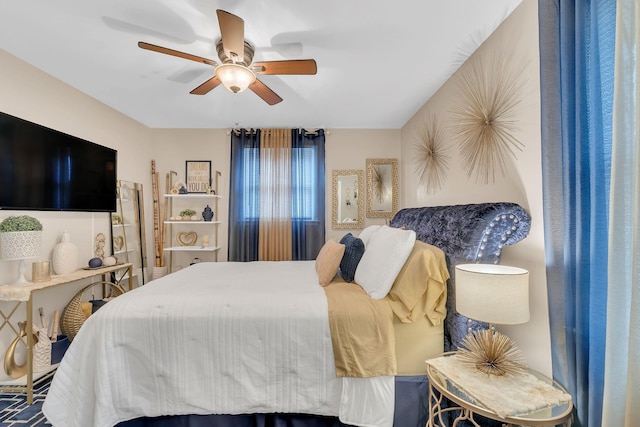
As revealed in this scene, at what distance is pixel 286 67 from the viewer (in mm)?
1785

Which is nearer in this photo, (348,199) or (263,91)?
(263,91)

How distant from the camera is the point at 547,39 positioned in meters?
1.15

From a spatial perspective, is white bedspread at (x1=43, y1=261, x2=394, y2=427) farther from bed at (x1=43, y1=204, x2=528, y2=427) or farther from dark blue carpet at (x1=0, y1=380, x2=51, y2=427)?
dark blue carpet at (x1=0, y1=380, x2=51, y2=427)

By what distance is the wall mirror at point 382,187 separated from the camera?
371cm

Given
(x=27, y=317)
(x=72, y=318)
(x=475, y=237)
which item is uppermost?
(x=475, y=237)

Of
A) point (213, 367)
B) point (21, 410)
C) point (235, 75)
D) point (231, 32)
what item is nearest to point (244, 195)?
point (235, 75)

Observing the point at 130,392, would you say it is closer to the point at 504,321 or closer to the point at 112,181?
the point at 504,321

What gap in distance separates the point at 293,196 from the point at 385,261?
7.42 feet

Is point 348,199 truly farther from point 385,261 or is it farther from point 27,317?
point 27,317

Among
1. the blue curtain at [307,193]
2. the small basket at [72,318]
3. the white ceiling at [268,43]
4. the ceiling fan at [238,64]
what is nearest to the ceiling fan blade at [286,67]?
the ceiling fan at [238,64]

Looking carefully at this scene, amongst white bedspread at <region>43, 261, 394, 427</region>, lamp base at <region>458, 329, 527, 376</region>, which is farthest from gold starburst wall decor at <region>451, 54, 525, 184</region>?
white bedspread at <region>43, 261, 394, 427</region>

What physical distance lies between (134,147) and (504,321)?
13.9 ft

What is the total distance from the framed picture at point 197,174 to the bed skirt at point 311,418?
290 cm

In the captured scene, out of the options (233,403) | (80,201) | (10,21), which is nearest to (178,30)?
(10,21)
